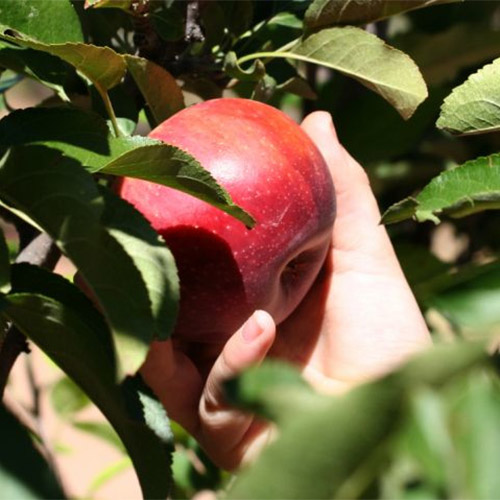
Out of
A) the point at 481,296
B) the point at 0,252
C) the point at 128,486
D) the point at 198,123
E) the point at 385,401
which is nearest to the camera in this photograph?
the point at 385,401

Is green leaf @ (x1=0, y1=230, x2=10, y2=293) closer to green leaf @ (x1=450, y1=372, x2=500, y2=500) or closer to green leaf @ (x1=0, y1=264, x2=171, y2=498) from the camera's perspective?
green leaf @ (x1=0, y1=264, x2=171, y2=498)

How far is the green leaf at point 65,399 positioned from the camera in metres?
1.70

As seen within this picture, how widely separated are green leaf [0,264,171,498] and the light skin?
29cm

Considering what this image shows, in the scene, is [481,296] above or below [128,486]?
above

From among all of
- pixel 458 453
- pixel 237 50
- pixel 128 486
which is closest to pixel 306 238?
pixel 237 50

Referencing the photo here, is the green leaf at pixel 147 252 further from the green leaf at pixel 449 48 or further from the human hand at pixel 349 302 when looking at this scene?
the green leaf at pixel 449 48

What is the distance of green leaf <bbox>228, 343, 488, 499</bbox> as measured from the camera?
346 mm

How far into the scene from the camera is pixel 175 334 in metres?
1.04

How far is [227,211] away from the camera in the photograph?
839 mm

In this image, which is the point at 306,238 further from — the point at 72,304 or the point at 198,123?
the point at 72,304

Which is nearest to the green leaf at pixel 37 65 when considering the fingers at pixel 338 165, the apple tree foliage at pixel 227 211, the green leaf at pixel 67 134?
the apple tree foliage at pixel 227 211

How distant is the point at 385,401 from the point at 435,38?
3.49ft

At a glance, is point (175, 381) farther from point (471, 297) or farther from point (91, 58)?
point (471, 297)

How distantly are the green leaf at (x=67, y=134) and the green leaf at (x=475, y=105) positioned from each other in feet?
0.88
